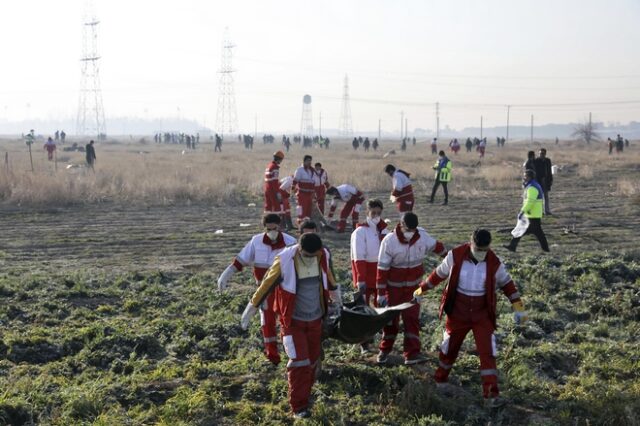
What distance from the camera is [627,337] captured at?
27.5 feet

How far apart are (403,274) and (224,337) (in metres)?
→ 2.50

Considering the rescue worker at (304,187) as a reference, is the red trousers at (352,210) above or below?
below

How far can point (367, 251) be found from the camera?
26.1 ft

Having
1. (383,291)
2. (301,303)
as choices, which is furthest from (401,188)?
(301,303)

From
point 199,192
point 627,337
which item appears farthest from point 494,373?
point 199,192

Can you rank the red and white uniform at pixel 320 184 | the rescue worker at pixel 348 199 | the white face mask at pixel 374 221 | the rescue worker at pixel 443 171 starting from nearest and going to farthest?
the white face mask at pixel 374 221 → the rescue worker at pixel 348 199 → the red and white uniform at pixel 320 184 → the rescue worker at pixel 443 171

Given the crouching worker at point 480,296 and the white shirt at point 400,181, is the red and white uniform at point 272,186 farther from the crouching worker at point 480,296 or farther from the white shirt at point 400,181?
the crouching worker at point 480,296

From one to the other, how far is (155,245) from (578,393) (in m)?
10.2

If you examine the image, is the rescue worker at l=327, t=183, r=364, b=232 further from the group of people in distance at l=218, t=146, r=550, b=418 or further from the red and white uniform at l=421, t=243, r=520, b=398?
the red and white uniform at l=421, t=243, r=520, b=398

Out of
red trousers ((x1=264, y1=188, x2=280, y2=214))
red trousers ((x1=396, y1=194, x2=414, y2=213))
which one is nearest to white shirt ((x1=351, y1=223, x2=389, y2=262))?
red trousers ((x1=396, y1=194, x2=414, y2=213))

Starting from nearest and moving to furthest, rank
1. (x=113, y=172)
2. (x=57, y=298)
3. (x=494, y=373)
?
(x=494, y=373)
(x=57, y=298)
(x=113, y=172)

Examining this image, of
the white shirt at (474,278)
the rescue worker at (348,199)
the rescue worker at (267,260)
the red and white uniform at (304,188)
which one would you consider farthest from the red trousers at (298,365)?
the red and white uniform at (304,188)

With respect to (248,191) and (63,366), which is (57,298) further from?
(248,191)

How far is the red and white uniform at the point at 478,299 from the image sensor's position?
6277 mm
